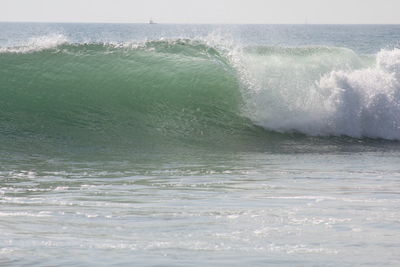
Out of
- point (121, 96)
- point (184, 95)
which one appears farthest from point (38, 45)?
point (184, 95)

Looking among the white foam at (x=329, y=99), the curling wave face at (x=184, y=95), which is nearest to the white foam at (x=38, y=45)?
the curling wave face at (x=184, y=95)

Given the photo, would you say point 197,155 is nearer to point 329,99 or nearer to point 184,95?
point 329,99

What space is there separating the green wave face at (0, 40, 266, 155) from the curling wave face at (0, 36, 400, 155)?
0.02 metres

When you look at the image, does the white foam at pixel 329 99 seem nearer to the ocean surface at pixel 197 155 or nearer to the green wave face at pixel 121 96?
the ocean surface at pixel 197 155

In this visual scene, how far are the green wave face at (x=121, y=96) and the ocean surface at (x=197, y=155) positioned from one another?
0.04m

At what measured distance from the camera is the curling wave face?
39.8 feet

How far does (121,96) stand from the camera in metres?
13.5

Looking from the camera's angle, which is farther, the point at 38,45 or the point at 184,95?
the point at 38,45

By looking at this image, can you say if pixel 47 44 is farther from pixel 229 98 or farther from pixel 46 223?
pixel 46 223

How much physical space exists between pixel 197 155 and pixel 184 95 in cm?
352

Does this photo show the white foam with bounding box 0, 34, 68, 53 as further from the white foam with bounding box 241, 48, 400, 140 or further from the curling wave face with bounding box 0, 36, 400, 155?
the white foam with bounding box 241, 48, 400, 140

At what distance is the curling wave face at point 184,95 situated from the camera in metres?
12.1

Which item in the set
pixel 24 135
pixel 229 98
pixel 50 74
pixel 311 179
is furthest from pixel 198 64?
pixel 311 179

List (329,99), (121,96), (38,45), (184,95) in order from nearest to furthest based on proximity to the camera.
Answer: (329,99)
(121,96)
(184,95)
(38,45)
